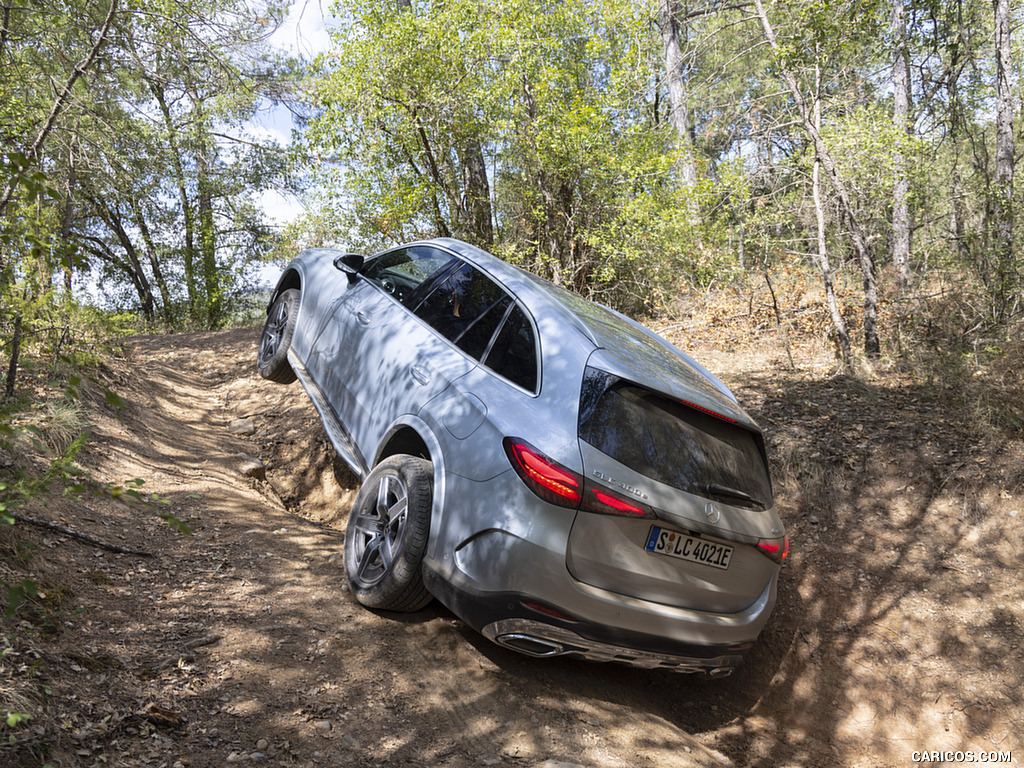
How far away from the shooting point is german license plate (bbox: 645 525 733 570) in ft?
8.64

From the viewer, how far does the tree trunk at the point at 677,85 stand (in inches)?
411

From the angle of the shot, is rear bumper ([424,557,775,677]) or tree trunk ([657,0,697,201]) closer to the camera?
rear bumper ([424,557,775,677])

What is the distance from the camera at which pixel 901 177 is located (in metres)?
8.64

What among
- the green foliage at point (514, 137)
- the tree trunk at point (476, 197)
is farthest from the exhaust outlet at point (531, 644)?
the tree trunk at point (476, 197)

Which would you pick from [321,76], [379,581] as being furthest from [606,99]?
[379,581]

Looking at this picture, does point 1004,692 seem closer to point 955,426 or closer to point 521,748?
point 955,426

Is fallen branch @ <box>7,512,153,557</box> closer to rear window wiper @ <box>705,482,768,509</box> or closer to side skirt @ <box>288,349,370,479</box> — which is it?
side skirt @ <box>288,349,370,479</box>

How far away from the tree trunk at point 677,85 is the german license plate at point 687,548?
25.5 ft

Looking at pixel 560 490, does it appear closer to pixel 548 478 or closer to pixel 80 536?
pixel 548 478

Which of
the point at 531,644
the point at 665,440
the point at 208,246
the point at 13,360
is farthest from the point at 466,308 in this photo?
the point at 208,246

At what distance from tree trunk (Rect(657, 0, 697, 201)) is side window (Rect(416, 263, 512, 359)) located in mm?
6885

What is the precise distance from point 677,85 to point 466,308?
48.4 feet

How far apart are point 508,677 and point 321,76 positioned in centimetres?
864

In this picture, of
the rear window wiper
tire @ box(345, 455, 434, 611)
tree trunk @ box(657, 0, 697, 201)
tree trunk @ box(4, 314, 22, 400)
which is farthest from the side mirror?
tree trunk @ box(657, 0, 697, 201)
